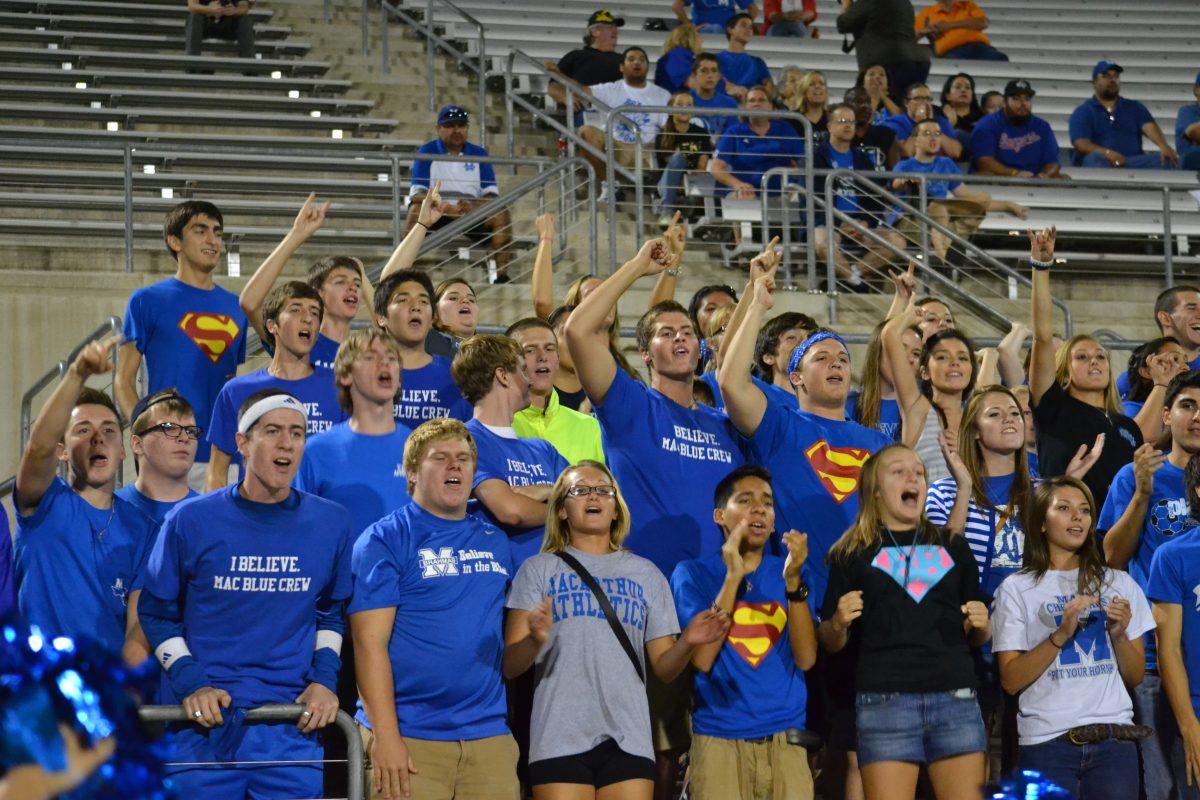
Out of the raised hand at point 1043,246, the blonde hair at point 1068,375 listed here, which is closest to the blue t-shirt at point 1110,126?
the raised hand at point 1043,246

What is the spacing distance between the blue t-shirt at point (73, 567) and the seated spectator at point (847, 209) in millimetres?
5902

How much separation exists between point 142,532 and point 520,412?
63.1 inches

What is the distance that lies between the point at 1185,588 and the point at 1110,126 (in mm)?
8256

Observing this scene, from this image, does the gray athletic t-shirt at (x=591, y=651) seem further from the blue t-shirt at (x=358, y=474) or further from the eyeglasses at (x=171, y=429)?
the eyeglasses at (x=171, y=429)

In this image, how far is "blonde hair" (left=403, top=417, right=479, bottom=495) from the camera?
17.4ft

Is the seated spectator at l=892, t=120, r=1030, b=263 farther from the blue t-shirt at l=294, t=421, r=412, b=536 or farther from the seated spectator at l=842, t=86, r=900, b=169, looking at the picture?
the blue t-shirt at l=294, t=421, r=412, b=536

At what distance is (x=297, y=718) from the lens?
15.3ft

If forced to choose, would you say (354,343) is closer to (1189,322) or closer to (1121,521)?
(1121,521)

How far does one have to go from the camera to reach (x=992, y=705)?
6.01 meters

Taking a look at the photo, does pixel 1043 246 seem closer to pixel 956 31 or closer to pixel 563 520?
pixel 563 520

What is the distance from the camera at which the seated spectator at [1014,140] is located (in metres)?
12.4

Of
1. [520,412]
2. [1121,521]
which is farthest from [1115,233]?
[520,412]

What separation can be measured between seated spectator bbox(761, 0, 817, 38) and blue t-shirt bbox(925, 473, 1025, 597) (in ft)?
35.6

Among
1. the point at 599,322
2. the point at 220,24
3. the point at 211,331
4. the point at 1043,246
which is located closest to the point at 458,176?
the point at 211,331
